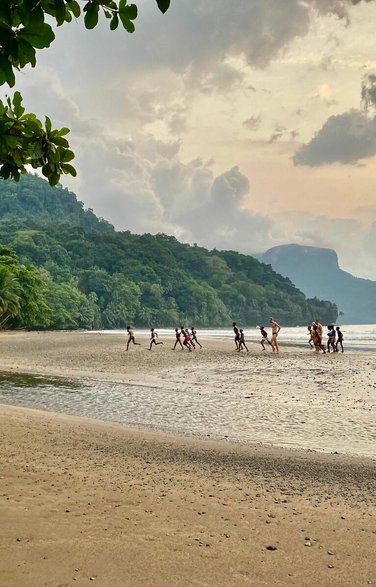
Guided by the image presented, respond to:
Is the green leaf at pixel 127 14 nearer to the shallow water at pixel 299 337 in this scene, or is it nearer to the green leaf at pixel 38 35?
the green leaf at pixel 38 35

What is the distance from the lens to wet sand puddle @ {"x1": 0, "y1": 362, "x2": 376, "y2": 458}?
31.0 feet

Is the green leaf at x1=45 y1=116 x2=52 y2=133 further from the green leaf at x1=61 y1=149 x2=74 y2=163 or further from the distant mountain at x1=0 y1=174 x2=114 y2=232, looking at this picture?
the distant mountain at x1=0 y1=174 x2=114 y2=232

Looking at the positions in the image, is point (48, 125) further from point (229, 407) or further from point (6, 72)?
point (229, 407)

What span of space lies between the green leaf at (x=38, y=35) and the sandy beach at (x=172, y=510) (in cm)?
370

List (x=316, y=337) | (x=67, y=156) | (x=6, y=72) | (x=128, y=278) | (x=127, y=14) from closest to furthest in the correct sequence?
1. (x=6, y=72)
2. (x=127, y=14)
3. (x=67, y=156)
4. (x=316, y=337)
5. (x=128, y=278)

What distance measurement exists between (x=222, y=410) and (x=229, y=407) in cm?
53

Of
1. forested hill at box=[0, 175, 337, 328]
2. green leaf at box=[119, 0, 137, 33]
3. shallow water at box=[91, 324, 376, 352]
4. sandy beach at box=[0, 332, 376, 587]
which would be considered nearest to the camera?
green leaf at box=[119, 0, 137, 33]

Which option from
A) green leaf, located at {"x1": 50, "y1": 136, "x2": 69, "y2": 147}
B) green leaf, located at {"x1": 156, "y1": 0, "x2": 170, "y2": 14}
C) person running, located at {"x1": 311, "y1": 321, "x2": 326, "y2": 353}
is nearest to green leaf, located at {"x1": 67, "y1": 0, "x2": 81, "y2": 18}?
green leaf, located at {"x1": 50, "y1": 136, "x2": 69, "y2": 147}

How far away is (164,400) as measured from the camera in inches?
542

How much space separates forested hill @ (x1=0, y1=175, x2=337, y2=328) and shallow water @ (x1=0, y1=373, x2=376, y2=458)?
170 ft

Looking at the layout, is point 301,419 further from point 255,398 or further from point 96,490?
point 96,490

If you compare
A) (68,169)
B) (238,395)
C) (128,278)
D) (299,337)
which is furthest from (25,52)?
(128,278)

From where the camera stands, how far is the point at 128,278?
126m

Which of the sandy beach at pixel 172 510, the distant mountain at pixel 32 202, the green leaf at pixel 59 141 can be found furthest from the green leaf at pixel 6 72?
the distant mountain at pixel 32 202
